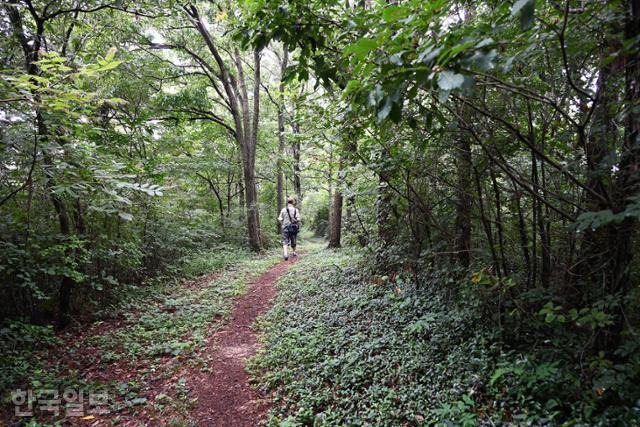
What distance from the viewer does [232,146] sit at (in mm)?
17125

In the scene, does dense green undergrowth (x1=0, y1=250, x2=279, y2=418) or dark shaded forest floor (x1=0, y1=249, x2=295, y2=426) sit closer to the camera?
dark shaded forest floor (x1=0, y1=249, x2=295, y2=426)

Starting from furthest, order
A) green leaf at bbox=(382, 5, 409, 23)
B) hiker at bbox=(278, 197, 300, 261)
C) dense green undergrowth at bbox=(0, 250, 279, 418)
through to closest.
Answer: hiker at bbox=(278, 197, 300, 261) → dense green undergrowth at bbox=(0, 250, 279, 418) → green leaf at bbox=(382, 5, 409, 23)

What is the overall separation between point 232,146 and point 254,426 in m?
15.4

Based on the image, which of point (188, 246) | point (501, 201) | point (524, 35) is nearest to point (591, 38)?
point (524, 35)

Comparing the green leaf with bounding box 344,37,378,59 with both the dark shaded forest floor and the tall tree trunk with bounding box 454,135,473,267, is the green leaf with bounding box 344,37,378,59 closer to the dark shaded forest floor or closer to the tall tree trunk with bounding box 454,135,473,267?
the tall tree trunk with bounding box 454,135,473,267

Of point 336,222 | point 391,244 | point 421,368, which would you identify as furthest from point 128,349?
point 336,222

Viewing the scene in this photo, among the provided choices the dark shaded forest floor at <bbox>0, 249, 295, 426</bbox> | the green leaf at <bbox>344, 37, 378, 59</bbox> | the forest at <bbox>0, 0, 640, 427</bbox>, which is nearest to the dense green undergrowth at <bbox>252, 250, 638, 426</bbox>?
the forest at <bbox>0, 0, 640, 427</bbox>

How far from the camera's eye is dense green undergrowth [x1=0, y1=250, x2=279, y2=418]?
3.97 m

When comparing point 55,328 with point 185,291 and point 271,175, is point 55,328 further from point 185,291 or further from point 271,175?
point 271,175

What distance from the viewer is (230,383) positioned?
172 inches

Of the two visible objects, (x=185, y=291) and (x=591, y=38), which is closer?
(x=591, y=38)

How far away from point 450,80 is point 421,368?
3.21 metres

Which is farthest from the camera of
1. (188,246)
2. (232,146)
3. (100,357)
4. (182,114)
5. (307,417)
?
(232,146)

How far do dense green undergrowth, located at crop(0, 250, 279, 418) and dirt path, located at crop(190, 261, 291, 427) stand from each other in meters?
0.23
